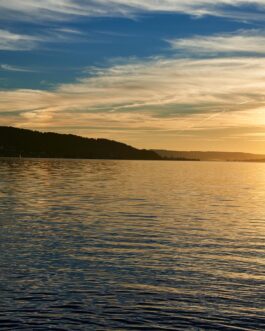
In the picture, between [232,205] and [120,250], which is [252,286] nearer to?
[120,250]

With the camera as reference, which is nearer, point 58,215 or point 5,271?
point 5,271

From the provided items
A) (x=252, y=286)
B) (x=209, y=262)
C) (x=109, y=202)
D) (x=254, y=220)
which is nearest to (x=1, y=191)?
(x=109, y=202)

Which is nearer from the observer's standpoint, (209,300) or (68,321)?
(68,321)

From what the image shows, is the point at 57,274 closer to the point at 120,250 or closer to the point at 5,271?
the point at 5,271

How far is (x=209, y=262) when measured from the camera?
30.7m

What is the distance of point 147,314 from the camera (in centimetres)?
2084

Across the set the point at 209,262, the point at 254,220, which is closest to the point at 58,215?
the point at 254,220

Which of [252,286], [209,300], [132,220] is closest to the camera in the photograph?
[209,300]

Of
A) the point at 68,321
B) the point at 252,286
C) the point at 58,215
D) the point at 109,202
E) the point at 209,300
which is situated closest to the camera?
the point at 68,321

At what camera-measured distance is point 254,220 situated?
53219 millimetres

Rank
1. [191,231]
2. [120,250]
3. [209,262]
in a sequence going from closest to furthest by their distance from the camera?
[209,262] < [120,250] < [191,231]

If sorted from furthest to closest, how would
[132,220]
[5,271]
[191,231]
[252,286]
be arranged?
[132,220]
[191,231]
[5,271]
[252,286]

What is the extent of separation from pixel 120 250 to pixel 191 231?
11323 mm

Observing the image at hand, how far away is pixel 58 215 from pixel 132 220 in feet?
28.7
